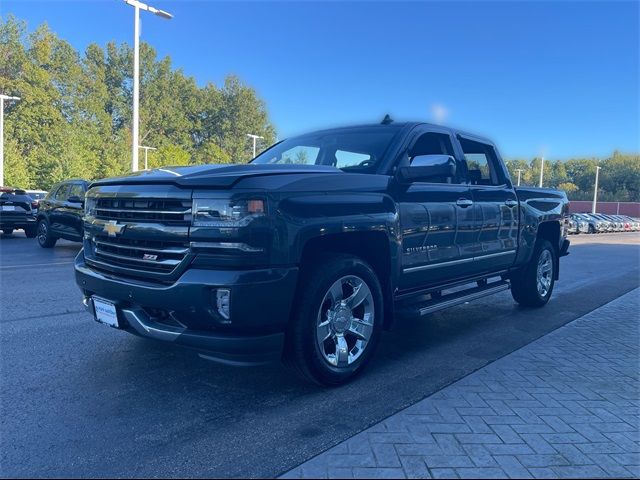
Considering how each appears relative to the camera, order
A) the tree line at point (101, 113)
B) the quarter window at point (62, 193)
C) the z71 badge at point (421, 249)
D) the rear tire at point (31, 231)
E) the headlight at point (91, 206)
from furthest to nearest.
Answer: the tree line at point (101, 113)
the rear tire at point (31, 231)
the quarter window at point (62, 193)
the z71 badge at point (421, 249)
the headlight at point (91, 206)

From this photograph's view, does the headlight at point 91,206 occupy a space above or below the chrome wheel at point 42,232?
above

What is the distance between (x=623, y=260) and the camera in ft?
47.9

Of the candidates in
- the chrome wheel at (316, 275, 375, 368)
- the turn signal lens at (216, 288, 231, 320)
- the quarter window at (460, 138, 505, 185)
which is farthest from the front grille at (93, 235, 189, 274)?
the quarter window at (460, 138, 505, 185)

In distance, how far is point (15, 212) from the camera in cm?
1576

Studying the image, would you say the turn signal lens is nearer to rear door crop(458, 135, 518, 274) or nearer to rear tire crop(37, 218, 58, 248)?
rear door crop(458, 135, 518, 274)

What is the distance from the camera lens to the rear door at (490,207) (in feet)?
17.0

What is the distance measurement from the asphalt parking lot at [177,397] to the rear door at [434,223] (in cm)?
78

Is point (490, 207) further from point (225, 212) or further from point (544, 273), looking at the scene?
point (225, 212)

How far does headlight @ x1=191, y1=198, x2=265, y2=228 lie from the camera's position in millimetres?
3047

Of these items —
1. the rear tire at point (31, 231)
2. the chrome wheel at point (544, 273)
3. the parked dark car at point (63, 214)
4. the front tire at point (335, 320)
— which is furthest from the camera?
the rear tire at point (31, 231)

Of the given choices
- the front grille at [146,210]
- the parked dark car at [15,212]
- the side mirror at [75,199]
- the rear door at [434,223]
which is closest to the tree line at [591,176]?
the parked dark car at [15,212]

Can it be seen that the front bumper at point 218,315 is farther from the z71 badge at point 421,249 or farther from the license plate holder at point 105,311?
the z71 badge at point 421,249

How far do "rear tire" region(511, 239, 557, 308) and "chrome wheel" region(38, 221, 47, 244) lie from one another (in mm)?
11746

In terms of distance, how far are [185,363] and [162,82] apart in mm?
65403
